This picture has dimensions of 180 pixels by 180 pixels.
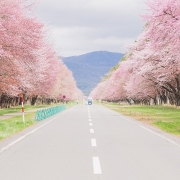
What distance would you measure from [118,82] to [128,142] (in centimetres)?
7830

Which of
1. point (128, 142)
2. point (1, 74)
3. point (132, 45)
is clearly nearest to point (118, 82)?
point (132, 45)

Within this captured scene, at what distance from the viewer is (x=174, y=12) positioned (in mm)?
19797

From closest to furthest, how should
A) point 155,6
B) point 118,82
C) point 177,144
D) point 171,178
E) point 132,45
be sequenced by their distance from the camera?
1. point 171,178
2. point 177,144
3. point 155,6
4. point 132,45
5. point 118,82

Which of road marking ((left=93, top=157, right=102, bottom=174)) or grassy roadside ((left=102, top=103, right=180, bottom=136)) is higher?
grassy roadside ((left=102, top=103, right=180, bottom=136))

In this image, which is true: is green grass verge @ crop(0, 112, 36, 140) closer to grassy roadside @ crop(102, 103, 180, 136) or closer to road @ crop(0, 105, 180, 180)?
road @ crop(0, 105, 180, 180)

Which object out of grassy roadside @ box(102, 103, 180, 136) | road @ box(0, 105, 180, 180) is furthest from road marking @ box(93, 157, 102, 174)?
grassy roadside @ box(102, 103, 180, 136)

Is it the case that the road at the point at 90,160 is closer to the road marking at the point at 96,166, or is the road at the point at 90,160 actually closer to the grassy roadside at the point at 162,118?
the road marking at the point at 96,166

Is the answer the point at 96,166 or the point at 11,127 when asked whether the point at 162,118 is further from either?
the point at 96,166

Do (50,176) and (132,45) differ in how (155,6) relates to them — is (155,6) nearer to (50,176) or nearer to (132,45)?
(50,176)

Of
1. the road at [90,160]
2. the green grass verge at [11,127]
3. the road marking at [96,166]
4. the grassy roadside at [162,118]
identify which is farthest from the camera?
the grassy roadside at [162,118]

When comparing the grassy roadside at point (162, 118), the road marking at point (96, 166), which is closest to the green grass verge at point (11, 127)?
the road marking at point (96, 166)

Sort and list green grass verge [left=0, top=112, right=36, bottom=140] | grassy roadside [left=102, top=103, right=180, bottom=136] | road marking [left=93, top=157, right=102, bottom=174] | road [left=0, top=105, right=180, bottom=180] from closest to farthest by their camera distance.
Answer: road [left=0, top=105, right=180, bottom=180], road marking [left=93, top=157, right=102, bottom=174], green grass verge [left=0, top=112, right=36, bottom=140], grassy roadside [left=102, top=103, right=180, bottom=136]

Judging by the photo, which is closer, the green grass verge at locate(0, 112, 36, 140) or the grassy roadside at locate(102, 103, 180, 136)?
Answer: the green grass verge at locate(0, 112, 36, 140)

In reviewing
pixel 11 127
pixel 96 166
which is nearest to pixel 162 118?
pixel 11 127
